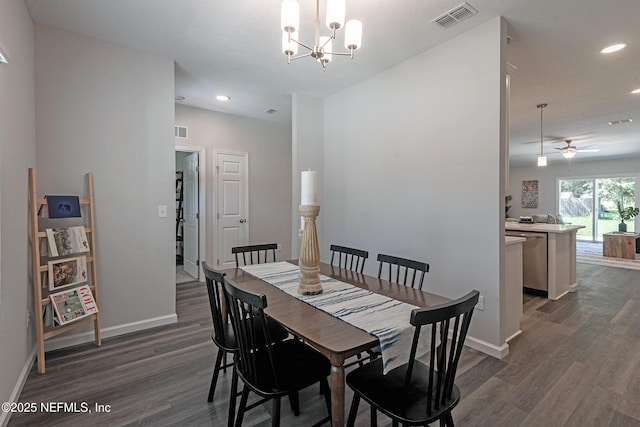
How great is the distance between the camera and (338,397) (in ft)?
3.91

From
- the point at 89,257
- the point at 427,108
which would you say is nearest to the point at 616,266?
the point at 427,108

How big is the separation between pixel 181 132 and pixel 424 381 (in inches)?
177

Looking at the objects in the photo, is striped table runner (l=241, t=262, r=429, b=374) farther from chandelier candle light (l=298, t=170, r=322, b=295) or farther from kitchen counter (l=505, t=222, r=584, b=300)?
kitchen counter (l=505, t=222, r=584, b=300)

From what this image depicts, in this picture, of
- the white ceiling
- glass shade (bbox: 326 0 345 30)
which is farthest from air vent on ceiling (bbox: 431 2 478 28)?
glass shade (bbox: 326 0 345 30)

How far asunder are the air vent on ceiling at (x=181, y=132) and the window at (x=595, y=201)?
11062 mm

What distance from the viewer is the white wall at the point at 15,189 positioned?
1773mm

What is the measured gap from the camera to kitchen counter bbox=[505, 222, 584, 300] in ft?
12.8

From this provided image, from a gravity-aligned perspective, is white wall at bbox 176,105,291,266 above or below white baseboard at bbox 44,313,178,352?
A: above

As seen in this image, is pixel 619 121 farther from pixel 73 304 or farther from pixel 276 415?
pixel 73 304

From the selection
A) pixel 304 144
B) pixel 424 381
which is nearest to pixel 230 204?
pixel 304 144

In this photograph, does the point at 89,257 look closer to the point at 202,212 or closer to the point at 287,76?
the point at 202,212

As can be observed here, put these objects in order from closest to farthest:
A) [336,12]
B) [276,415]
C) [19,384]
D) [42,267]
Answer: [276,415], [336,12], [19,384], [42,267]

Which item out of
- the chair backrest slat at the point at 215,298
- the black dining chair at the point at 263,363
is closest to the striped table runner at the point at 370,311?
the black dining chair at the point at 263,363

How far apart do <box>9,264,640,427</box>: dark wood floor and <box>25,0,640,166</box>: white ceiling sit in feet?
8.79
